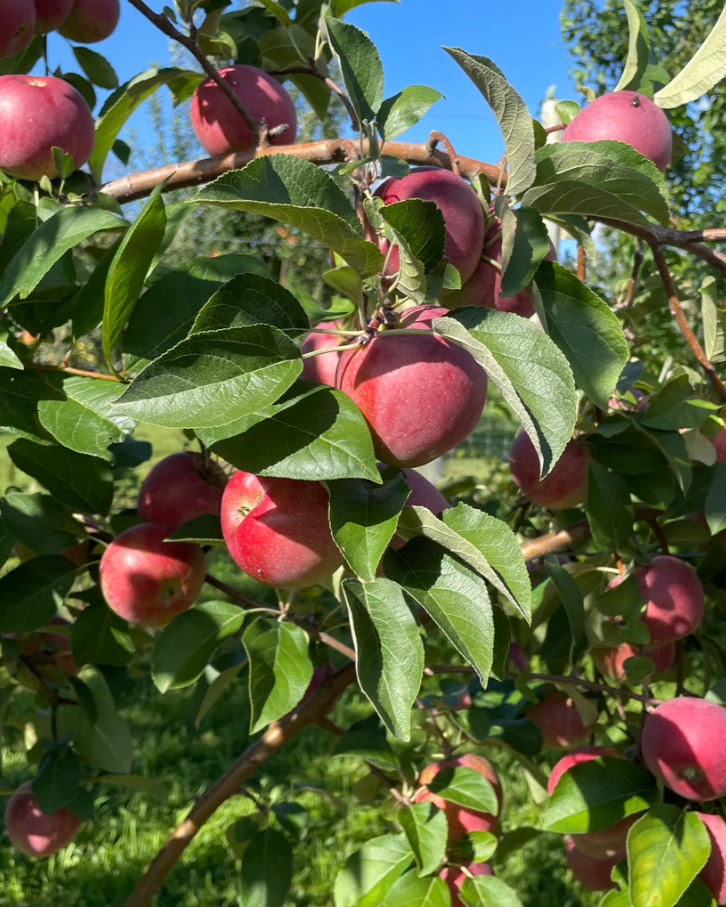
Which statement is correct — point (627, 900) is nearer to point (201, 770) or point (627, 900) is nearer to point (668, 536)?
point (668, 536)

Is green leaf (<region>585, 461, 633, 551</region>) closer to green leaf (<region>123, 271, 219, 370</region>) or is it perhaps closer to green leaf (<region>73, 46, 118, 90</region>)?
green leaf (<region>123, 271, 219, 370</region>)

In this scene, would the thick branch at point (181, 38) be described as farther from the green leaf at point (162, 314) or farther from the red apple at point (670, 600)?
the red apple at point (670, 600)

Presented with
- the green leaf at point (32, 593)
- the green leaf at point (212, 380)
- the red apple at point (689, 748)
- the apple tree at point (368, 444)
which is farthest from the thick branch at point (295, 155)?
the red apple at point (689, 748)

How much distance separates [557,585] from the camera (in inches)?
36.4

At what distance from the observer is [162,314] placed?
2.35ft

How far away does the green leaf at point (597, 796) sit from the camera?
0.86 metres

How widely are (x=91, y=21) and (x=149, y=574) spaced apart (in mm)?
754

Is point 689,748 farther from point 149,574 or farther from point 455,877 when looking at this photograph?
point 149,574

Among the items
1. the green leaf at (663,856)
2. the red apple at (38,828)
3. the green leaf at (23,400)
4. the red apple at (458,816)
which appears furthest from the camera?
the red apple at (38,828)

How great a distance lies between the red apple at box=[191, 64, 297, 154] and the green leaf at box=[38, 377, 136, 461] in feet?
1.49

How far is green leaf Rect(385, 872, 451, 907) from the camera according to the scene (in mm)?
891

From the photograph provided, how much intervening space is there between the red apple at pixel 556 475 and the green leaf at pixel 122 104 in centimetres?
64

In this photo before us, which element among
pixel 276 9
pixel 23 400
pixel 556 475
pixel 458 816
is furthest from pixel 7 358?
pixel 458 816

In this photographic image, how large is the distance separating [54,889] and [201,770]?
2.12 feet
